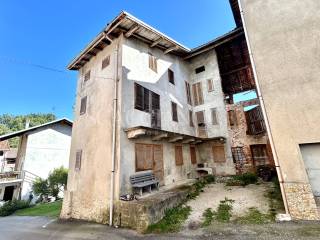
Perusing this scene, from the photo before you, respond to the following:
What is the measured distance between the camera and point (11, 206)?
592 inches

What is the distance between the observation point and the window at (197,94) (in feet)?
49.9

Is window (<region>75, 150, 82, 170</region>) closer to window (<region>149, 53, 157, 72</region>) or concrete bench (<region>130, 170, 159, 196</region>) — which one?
concrete bench (<region>130, 170, 159, 196</region>)

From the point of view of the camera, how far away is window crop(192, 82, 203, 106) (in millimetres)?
15204

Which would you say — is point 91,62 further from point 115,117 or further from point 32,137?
point 32,137

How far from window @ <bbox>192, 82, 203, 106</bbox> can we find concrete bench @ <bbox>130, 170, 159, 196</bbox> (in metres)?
8.25

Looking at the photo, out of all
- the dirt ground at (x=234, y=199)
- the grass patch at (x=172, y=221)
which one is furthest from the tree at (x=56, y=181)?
the grass patch at (x=172, y=221)

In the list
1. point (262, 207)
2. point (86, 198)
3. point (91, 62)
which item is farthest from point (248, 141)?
point (91, 62)

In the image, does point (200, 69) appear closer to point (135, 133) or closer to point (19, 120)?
point (135, 133)

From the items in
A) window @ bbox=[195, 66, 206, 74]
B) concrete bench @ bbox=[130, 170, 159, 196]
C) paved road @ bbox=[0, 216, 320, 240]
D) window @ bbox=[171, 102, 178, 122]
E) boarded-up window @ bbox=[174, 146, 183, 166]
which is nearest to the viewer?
paved road @ bbox=[0, 216, 320, 240]

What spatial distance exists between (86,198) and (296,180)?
29.7 feet

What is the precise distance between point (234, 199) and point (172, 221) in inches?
140

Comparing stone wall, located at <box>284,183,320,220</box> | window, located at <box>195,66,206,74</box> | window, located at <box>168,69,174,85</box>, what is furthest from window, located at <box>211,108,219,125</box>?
stone wall, located at <box>284,183,320,220</box>

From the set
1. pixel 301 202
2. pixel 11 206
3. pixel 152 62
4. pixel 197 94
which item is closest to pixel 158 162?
pixel 301 202

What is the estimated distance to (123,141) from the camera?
8172 millimetres
